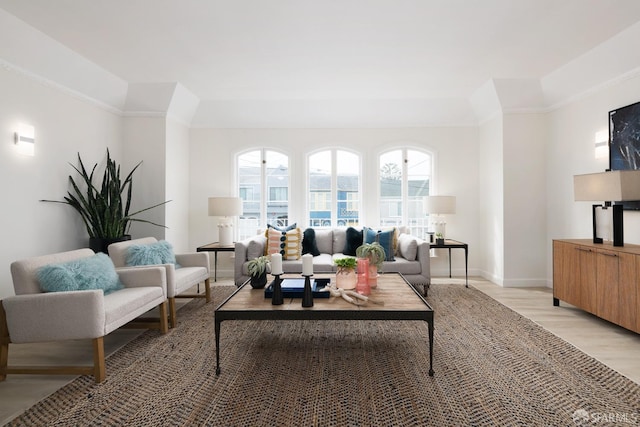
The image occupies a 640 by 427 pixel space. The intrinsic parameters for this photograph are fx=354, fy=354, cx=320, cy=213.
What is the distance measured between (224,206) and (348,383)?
12.0 feet

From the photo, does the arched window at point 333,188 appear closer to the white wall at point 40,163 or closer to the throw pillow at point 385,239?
the throw pillow at point 385,239

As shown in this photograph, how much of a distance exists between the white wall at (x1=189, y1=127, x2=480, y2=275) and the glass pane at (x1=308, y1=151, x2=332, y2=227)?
17cm

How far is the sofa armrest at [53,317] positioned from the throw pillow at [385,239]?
3332 mm

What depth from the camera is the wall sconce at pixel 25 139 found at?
352 centimetres

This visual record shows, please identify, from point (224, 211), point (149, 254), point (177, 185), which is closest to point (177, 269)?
point (149, 254)

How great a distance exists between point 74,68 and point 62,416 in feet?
12.0

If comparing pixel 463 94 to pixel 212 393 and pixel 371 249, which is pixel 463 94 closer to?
pixel 371 249

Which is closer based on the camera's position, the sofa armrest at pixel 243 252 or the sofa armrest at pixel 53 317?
the sofa armrest at pixel 53 317

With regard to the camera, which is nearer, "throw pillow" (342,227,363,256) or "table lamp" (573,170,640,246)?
"table lamp" (573,170,640,246)

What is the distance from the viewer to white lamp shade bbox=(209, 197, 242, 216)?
539 centimetres

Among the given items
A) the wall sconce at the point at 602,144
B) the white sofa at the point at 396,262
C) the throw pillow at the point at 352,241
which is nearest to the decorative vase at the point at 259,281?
the white sofa at the point at 396,262

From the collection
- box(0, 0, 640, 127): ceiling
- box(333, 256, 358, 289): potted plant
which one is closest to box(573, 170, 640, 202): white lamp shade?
box(0, 0, 640, 127): ceiling

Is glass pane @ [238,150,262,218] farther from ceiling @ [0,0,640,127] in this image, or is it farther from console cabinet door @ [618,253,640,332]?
console cabinet door @ [618,253,640,332]

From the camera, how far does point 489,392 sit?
2.23m
